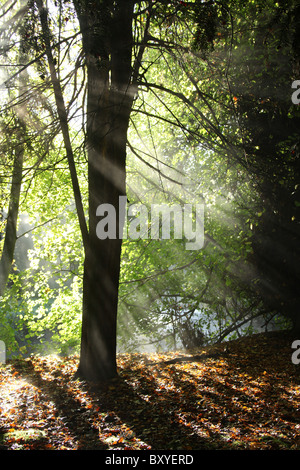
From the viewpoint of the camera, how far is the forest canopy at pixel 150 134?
4.95 meters

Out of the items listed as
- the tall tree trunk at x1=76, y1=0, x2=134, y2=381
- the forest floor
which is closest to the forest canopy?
the tall tree trunk at x1=76, y1=0, x2=134, y2=381

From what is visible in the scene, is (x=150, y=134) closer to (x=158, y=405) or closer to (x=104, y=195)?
(x=104, y=195)

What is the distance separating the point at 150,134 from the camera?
316 inches

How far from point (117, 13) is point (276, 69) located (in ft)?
12.8

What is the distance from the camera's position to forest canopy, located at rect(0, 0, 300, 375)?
495cm

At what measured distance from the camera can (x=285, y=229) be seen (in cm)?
748

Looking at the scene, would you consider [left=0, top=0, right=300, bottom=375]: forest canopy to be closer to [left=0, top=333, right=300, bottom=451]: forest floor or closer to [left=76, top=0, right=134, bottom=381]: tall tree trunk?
[left=76, top=0, right=134, bottom=381]: tall tree trunk

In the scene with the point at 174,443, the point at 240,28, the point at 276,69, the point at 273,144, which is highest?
the point at 240,28

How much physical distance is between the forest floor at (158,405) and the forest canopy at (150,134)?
34.9 inches

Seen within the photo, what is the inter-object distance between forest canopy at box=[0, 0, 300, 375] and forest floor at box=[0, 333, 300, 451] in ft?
2.91
